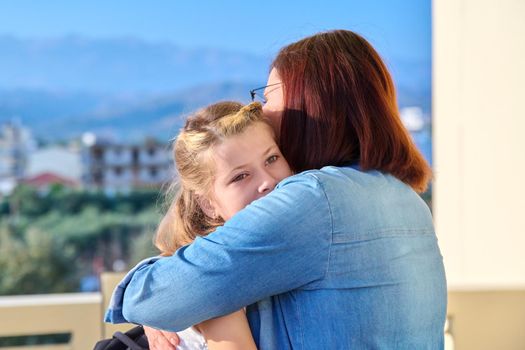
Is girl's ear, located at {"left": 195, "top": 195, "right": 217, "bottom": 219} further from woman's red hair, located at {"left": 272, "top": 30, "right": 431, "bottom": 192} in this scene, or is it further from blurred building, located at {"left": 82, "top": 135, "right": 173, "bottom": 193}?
blurred building, located at {"left": 82, "top": 135, "right": 173, "bottom": 193}

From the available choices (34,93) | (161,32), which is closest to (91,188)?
(34,93)

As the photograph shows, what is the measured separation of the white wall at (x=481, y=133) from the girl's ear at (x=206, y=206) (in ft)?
8.08

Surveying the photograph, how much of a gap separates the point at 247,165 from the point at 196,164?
112 mm

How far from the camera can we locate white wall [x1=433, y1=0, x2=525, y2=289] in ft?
12.2

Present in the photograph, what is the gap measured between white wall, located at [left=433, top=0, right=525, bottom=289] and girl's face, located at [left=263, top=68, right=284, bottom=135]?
2.47m

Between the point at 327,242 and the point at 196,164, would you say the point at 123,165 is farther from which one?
the point at 327,242

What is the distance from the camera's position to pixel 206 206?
1505 millimetres

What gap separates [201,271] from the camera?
114cm

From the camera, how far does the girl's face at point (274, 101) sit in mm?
1407

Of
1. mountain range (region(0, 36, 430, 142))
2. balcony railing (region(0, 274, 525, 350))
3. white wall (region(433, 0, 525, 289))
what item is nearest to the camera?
balcony railing (region(0, 274, 525, 350))

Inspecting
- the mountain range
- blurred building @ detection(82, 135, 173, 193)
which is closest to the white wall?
the mountain range

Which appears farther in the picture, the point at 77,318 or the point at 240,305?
the point at 77,318

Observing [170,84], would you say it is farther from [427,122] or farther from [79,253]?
[427,122]

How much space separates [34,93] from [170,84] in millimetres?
928
